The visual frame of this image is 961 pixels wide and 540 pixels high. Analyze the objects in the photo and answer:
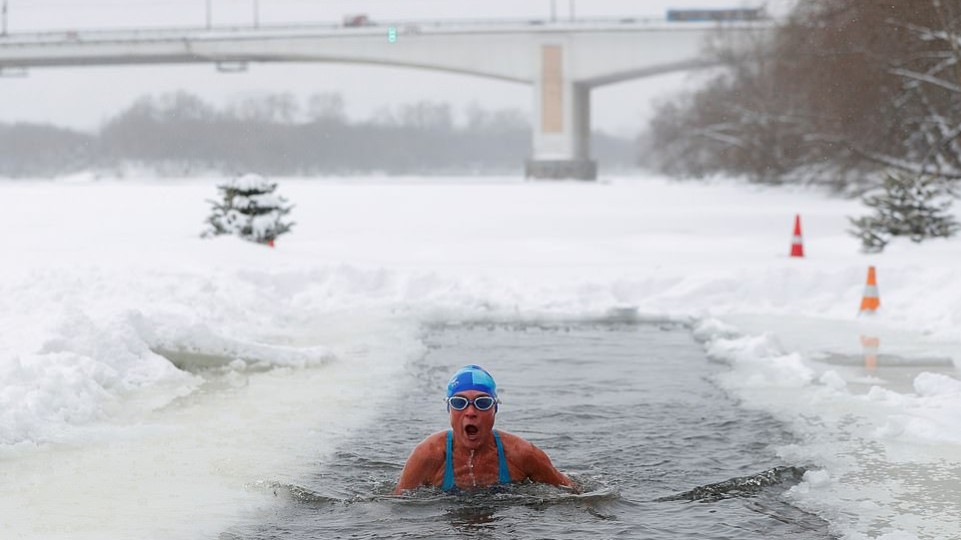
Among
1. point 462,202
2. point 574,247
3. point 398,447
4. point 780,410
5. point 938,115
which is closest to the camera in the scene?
point 398,447

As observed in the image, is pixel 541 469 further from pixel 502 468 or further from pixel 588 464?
pixel 588 464

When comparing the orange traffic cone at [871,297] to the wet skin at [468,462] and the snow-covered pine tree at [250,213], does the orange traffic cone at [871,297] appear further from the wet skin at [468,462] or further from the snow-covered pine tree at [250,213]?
the snow-covered pine tree at [250,213]

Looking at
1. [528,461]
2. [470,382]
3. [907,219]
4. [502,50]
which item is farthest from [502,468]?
[502,50]

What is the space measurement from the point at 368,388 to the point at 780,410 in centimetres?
314

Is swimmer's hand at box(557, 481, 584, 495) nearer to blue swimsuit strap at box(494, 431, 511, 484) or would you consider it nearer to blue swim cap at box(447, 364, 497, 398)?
blue swimsuit strap at box(494, 431, 511, 484)

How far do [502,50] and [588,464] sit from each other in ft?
225

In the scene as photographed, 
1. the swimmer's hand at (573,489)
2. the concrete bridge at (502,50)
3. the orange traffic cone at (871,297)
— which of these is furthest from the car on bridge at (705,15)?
the swimmer's hand at (573,489)

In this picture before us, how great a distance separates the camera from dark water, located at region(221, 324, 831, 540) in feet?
18.5

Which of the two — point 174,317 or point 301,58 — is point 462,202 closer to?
point 174,317

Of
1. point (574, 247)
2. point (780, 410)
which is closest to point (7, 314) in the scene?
point (780, 410)

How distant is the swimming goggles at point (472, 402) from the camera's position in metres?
5.80

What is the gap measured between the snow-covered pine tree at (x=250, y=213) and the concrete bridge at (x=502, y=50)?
50.8m

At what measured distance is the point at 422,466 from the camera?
6.10 meters

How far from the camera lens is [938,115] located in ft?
102
